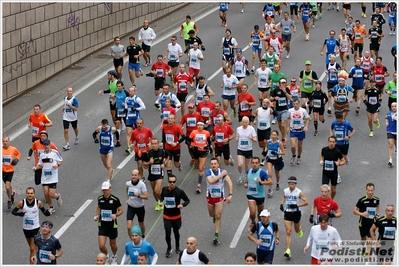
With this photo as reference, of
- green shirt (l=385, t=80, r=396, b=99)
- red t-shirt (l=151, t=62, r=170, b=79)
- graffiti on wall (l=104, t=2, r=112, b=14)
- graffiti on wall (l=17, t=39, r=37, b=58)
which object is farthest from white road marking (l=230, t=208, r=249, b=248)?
graffiti on wall (l=104, t=2, r=112, b=14)

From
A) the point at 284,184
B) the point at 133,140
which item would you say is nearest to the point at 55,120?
the point at 133,140

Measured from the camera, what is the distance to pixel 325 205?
56.9 feet

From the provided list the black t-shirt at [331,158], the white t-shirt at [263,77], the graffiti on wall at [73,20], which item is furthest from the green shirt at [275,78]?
the graffiti on wall at [73,20]

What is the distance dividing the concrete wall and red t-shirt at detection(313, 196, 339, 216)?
12534 millimetres

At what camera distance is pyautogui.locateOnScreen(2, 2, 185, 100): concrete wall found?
26969 millimetres

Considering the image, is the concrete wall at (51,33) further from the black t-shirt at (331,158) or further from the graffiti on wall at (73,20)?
the black t-shirt at (331,158)

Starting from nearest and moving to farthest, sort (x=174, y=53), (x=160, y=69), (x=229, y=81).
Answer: (x=229, y=81)
(x=160, y=69)
(x=174, y=53)

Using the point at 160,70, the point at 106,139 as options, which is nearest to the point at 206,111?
the point at 106,139

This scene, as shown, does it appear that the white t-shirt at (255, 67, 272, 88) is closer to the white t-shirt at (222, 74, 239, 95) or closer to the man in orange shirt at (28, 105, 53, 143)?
the white t-shirt at (222, 74, 239, 95)

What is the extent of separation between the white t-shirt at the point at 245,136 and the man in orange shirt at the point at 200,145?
2.42 ft

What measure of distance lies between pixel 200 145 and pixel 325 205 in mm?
4283

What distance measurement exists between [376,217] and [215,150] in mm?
5367

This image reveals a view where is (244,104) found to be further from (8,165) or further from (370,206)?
(370,206)

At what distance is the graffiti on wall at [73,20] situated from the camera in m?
30.4
